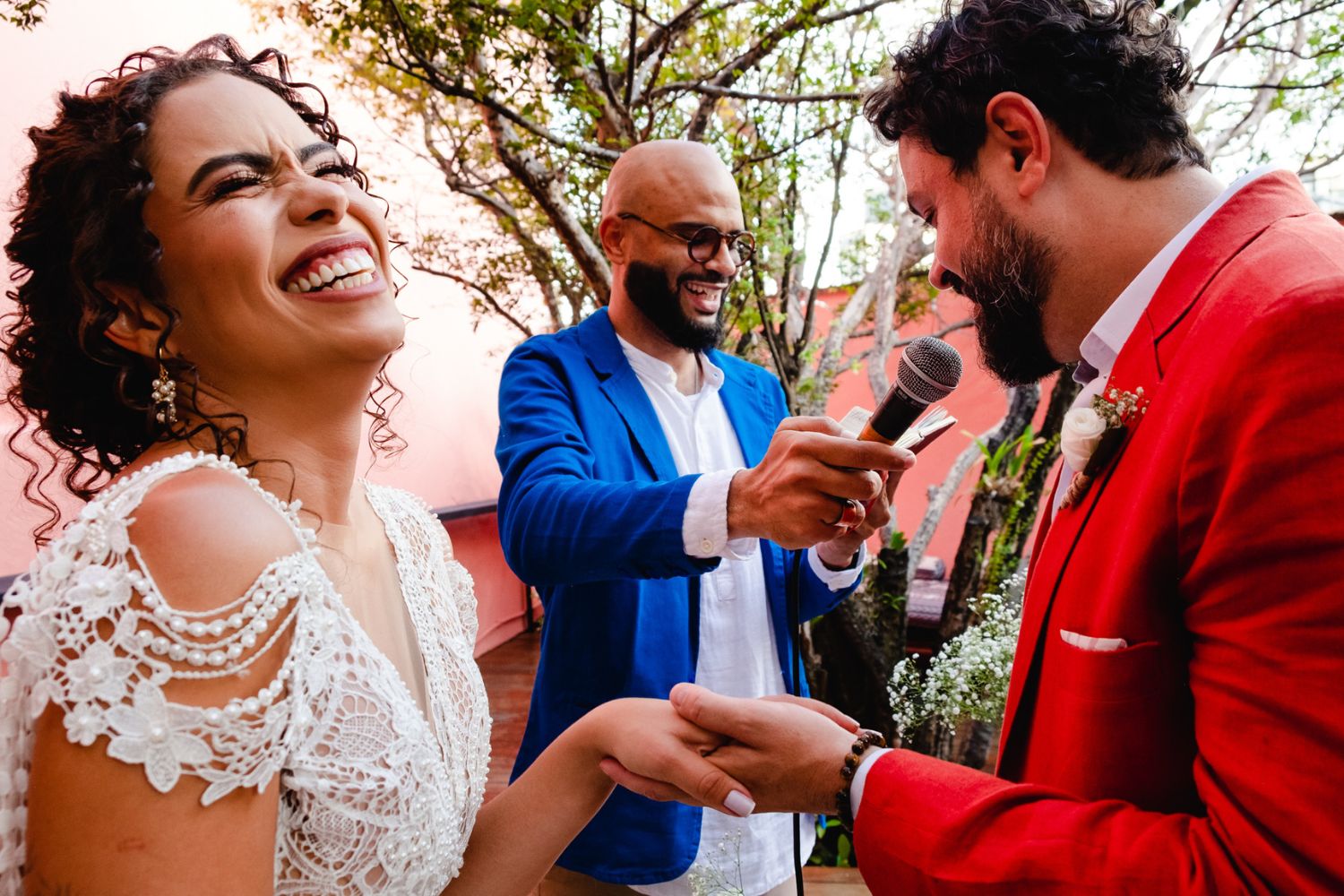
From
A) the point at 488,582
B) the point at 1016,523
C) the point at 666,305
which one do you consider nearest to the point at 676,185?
the point at 666,305

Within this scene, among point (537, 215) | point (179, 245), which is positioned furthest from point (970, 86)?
point (537, 215)

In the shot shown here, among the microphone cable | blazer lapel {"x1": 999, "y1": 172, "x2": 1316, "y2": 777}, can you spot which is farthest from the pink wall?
blazer lapel {"x1": 999, "y1": 172, "x2": 1316, "y2": 777}

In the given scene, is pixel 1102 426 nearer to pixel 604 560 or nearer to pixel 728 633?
pixel 604 560

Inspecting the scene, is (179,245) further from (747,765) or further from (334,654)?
(747,765)

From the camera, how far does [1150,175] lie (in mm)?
1449

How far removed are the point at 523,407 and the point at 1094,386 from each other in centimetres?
145

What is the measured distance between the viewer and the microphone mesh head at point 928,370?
4.77ft

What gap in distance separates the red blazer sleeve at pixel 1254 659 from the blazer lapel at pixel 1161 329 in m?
0.18

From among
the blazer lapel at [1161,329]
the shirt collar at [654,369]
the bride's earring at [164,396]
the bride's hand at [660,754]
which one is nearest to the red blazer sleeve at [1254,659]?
the blazer lapel at [1161,329]

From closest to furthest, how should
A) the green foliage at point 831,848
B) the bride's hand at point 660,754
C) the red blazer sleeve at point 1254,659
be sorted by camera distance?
the red blazer sleeve at point 1254,659, the bride's hand at point 660,754, the green foliage at point 831,848

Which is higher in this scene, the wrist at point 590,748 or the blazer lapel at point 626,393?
the blazer lapel at point 626,393

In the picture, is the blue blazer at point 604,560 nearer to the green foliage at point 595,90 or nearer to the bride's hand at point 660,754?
the bride's hand at point 660,754

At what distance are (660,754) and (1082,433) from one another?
0.92 meters

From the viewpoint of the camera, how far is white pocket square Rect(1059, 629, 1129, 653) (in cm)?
112
